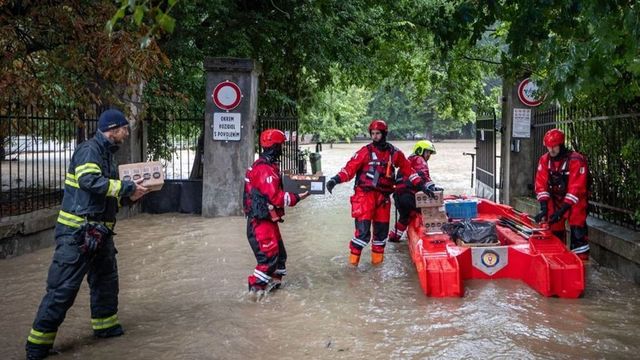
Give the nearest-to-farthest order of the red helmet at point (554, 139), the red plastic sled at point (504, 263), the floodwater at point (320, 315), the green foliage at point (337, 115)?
the floodwater at point (320, 315) < the red plastic sled at point (504, 263) < the red helmet at point (554, 139) < the green foliage at point (337, 115)

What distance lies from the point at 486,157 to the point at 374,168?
23.1 ft

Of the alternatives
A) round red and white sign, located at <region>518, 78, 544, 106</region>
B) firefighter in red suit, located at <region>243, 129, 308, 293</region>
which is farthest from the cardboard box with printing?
round red and white sign, located at <region>518, 78, 544, 106</region>

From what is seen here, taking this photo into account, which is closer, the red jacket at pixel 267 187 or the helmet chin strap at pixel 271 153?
the red jacket at pixel 267 187

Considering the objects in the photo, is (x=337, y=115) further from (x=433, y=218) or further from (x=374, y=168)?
(x=433, y=218)

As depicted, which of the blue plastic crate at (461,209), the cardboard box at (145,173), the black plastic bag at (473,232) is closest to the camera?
the cardboard box at (145,173)

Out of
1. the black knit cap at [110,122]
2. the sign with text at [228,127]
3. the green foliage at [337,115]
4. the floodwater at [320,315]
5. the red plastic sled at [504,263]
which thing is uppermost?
the green foliage at [337,115]

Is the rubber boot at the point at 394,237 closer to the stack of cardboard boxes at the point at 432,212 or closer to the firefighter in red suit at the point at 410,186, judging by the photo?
the firefighter in red suit at the point at 410,186

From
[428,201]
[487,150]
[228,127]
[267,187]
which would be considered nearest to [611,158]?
[428,201]

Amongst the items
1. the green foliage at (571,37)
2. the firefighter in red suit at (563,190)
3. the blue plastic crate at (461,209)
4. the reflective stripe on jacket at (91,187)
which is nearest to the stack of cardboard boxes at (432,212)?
the blue plastic crate at (461,209)

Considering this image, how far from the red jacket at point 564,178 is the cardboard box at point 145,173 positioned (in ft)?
16.3

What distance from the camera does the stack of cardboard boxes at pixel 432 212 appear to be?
8.09 meters

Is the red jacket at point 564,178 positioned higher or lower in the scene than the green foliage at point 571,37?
lower

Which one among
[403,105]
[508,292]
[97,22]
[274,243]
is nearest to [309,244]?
[274,243]

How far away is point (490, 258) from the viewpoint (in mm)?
7543
